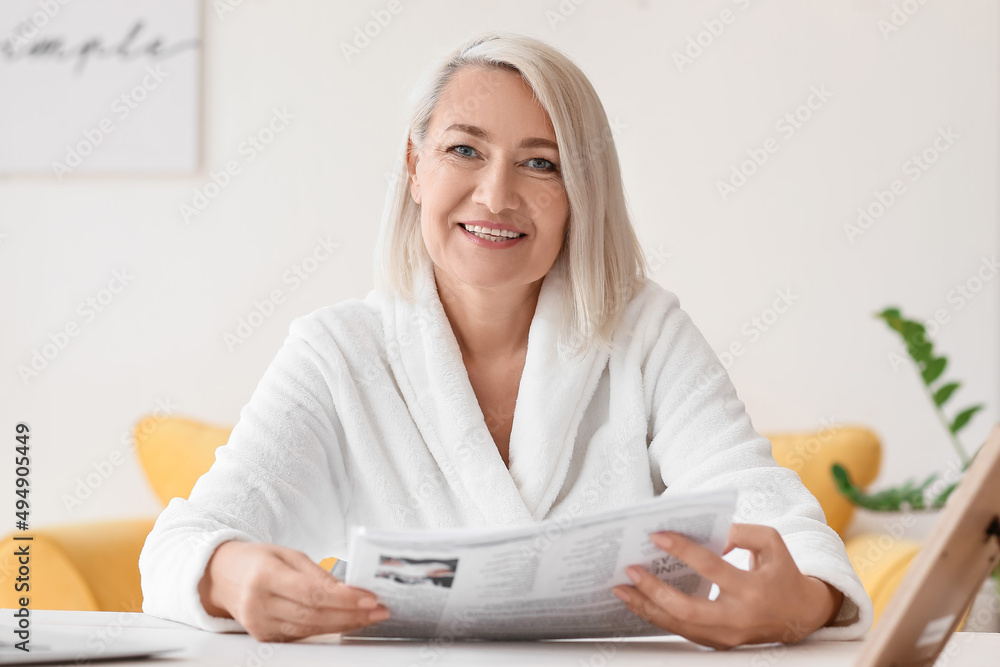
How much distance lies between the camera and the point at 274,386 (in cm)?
118

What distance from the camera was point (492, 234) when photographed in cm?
125

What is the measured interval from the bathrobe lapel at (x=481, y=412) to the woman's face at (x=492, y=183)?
0.31 feet

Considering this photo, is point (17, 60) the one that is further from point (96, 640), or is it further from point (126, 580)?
point (96, 640)

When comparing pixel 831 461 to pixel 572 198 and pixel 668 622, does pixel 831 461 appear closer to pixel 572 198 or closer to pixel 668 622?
pixel 572 198

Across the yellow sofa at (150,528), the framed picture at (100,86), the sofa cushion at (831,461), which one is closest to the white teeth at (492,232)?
the yellow sofa at (150,528)

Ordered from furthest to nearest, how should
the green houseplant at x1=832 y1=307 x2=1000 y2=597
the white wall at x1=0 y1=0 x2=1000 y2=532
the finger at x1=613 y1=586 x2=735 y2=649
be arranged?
the white wall at x1=0 y1=0 x2=1000 y2=532 → the green houseplant at x1=832 y1=307 x2=1000 y2=597 → the finger at x1=613 y1=586 x2=735 y2=649

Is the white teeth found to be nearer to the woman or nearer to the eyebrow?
the woman

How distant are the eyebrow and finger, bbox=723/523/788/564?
624mm

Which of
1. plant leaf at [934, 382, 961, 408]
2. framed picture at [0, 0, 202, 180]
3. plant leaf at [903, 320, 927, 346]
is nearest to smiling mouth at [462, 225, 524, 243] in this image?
plant leaf at [903, 320, 927, 346]

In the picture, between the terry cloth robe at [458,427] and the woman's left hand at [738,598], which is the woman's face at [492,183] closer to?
the terry cloth robe at [458,427]

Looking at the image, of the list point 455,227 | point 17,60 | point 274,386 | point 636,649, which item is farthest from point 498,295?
point 17,60

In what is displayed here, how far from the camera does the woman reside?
1.16m

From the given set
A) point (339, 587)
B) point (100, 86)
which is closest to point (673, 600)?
point (339, 587)

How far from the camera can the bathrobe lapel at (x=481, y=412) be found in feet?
3.92
